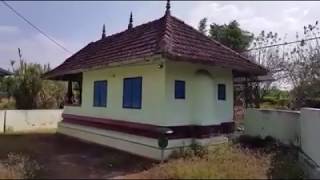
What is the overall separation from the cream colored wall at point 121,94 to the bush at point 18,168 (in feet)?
12.6

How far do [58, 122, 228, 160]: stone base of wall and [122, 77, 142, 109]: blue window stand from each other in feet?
3.64

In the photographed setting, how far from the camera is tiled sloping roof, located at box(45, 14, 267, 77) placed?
1272 centimetres

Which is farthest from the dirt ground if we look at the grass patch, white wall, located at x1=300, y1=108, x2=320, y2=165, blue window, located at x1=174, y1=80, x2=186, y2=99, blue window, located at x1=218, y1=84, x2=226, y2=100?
white wall, located at x1=300, y1=108, x2=320, y2=165

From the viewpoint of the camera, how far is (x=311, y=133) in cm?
1237

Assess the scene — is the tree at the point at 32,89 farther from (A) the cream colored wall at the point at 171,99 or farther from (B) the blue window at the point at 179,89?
(B) the blue window at the point at 179,89

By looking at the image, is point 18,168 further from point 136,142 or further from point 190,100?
point 190,100

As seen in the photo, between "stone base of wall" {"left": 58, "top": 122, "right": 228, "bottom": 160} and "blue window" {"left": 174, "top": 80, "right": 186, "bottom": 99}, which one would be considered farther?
"blue window" {"left": 174, "top": 80, "right": 186, "bottom": 99}

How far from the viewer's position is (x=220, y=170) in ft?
32.9

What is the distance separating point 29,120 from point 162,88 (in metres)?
13.2

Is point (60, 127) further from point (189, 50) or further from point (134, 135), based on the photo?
point (189, 50)

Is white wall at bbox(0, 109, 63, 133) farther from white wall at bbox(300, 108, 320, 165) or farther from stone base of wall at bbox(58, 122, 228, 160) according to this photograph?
Answer: white wall at bbox(300, 108, 320, 165)

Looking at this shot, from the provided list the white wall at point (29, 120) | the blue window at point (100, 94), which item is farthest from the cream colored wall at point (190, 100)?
the white wall at point (29, 120)

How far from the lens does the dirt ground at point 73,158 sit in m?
11.2

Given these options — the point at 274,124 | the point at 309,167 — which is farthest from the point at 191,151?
the point at 274,124
